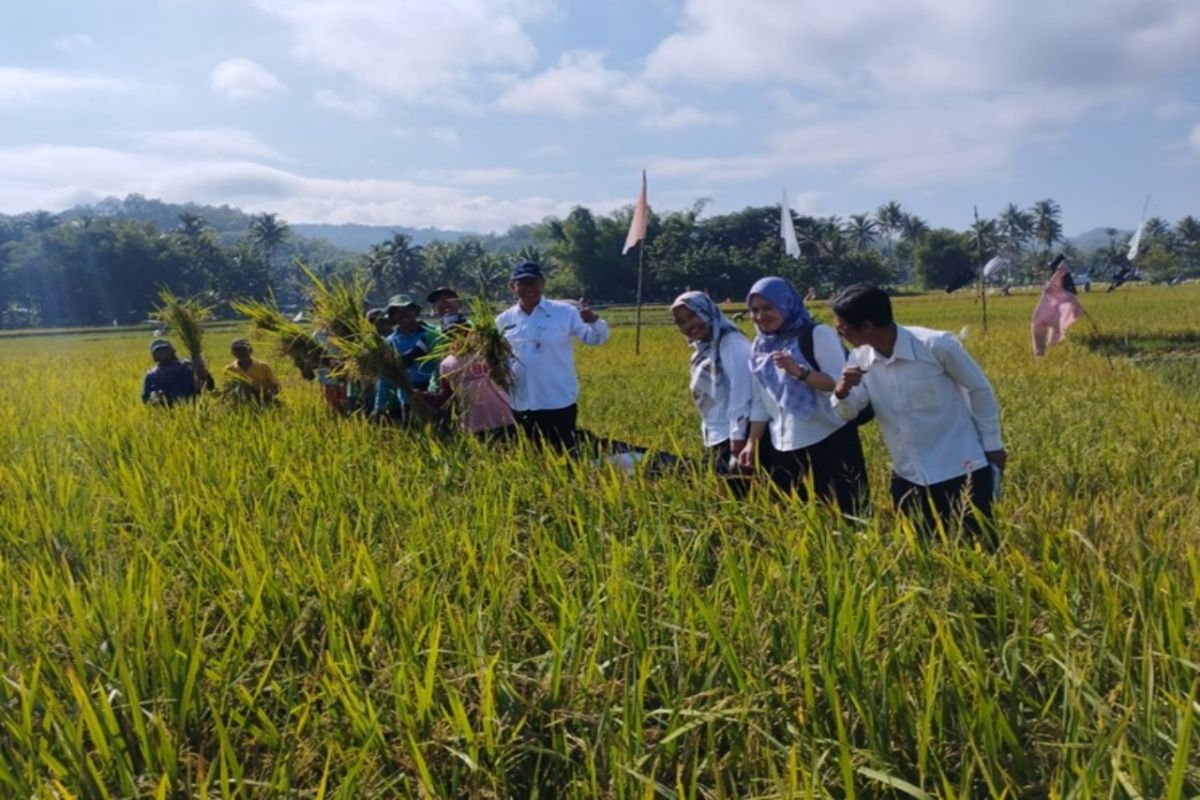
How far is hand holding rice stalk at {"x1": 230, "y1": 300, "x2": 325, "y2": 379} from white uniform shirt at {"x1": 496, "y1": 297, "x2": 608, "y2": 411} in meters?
1.07

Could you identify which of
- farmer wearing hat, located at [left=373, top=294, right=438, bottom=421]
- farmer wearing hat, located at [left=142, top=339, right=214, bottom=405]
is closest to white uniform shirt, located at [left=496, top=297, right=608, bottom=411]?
farmer wearing hat, located at [left=373, top=294, right=438, bottom=421]

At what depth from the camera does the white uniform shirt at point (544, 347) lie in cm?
420

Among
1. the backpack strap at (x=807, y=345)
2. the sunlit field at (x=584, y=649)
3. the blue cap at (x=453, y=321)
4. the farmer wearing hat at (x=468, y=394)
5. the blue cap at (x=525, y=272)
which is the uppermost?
the blue cap at (x=525, y=272)

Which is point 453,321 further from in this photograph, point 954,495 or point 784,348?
point 954,495

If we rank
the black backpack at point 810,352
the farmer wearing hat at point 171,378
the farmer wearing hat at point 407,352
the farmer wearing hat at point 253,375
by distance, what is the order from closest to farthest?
1. the black backpack at point 810,352
2. the farmer wearing hat at point 407,352
3. the farmer wearing hat at point 253,375
4. the farmer wearing hat at point 171,378

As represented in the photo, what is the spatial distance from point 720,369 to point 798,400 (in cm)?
38

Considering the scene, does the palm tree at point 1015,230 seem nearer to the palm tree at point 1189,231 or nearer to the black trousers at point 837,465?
the palm tree at point 1189,231

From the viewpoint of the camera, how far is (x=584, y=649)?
6.17 feet

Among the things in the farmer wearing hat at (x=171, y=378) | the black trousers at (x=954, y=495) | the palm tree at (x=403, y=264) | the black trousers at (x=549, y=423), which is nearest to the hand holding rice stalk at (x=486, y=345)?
the black trousers at (x=549, y=423)

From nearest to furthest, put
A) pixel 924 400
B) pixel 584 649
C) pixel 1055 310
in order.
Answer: pixel 584 649
pixel 924 400
pixel 1055 310

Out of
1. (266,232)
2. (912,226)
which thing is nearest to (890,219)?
(912,226)

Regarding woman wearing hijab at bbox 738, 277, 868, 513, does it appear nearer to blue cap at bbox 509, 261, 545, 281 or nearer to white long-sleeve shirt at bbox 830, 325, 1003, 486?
white long-sleeve shirt at bbox 830, 325, 1003, 486

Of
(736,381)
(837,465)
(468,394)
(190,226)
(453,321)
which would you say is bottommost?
(837,465)

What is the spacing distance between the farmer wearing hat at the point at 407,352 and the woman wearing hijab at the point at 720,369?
162 centimetres
